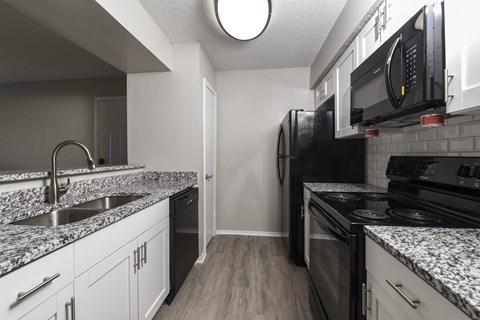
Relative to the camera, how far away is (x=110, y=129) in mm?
3482

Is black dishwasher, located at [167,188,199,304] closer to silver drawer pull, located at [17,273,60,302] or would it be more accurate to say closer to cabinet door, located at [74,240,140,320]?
cabinet door, located at [74,240,140,320]

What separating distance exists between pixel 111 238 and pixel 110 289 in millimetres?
243

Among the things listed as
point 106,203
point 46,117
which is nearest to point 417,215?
point 106,203

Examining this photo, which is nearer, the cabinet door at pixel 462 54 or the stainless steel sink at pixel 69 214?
the cabinet door at pixel 462 54

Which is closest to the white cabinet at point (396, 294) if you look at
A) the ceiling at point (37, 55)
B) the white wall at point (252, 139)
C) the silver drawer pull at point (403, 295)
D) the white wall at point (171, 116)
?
the silver drawer pull at point (403, 295)

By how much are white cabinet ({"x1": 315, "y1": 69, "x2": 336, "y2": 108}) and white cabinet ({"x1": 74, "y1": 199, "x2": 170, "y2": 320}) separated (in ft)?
6.37

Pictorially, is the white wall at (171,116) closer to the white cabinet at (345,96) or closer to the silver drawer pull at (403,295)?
the white cabinet at (345,96)

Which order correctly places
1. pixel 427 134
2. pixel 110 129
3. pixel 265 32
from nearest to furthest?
pixel 427 134
pixel 265 32
pixel 110 129

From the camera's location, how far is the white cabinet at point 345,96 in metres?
1.76

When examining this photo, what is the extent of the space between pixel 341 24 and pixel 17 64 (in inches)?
161

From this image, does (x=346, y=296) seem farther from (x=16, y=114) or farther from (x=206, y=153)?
(x=16, y=114)

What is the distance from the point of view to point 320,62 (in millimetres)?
2633

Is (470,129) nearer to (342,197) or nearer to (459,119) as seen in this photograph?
(459,119)

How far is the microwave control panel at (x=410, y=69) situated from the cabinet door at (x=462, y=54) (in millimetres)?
99
